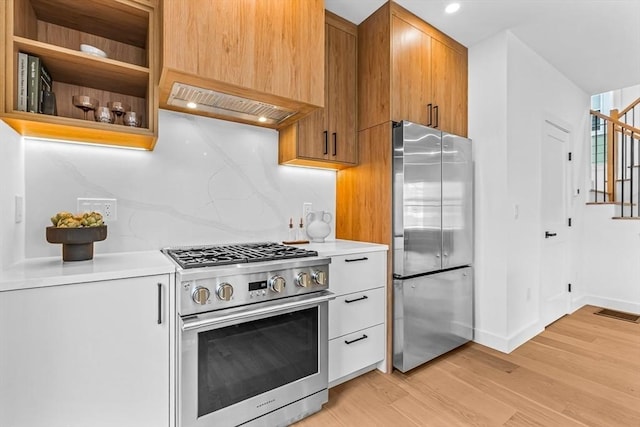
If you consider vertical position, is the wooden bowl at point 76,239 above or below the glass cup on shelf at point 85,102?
below

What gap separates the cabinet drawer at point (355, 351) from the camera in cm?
197

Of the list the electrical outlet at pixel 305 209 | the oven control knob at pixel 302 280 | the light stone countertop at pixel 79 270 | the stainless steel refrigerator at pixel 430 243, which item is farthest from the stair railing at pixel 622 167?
the light stone countertop at pixel 79 270

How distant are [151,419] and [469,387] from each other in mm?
1867

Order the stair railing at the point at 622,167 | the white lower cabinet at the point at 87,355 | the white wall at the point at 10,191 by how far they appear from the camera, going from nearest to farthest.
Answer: the white lower cabinet at the point at 87,355 → the white wall at the point at 10,191 → the stair railing at the point at 622,167

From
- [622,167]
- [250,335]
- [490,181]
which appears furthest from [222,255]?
[622,167]

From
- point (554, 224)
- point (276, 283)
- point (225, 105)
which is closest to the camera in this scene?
point (276, 283)

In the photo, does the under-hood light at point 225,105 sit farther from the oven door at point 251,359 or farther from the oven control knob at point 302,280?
the oven door at point 251,359

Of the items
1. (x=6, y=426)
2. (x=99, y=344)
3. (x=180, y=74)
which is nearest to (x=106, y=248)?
(x=99, y=344)

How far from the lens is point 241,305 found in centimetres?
149

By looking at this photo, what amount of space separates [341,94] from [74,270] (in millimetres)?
2012

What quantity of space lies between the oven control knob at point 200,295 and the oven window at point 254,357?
0.49ft

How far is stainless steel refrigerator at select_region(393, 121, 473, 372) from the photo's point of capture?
7.14 feet

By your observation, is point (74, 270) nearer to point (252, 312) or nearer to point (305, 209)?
point (252, 312)

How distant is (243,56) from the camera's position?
64.5 inches
